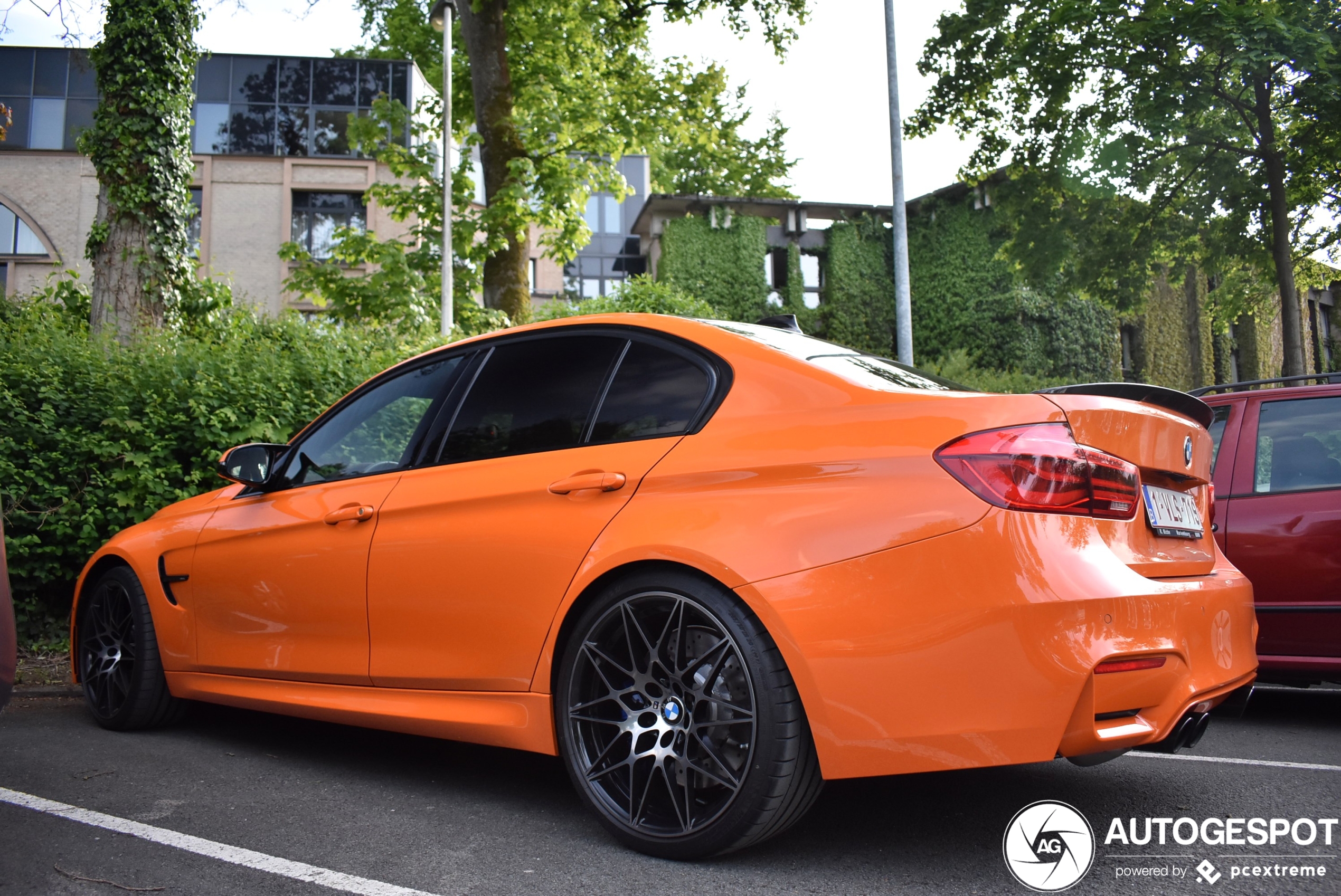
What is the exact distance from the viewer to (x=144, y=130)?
9.32 metres

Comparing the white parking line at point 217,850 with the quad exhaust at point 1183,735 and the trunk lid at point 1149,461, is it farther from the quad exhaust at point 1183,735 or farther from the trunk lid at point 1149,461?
the trunk lid at point 1149,461

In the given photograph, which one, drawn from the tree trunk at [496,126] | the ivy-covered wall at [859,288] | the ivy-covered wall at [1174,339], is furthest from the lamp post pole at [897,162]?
the ivy-covered wall at [1174,339]

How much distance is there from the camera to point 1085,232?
17828mm

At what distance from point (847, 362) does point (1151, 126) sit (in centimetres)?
1449

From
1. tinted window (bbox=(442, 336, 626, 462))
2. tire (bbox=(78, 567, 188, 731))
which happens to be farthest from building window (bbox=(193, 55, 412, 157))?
tinted window (bbox=(442, 336, 626, 462))

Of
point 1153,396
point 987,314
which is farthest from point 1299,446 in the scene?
point 987,314

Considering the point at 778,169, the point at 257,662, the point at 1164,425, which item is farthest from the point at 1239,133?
the point at 778,169

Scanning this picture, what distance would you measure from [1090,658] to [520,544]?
65.4 inches

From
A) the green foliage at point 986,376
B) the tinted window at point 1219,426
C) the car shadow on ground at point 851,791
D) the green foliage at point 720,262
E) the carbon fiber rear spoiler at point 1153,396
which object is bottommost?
the car shadow on ground at point 851,791

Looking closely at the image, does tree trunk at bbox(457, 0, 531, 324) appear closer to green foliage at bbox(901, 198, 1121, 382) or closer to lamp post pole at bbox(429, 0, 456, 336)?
lamp post pole at bbox(429, 0, 456, 336)

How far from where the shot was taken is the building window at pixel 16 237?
112ft

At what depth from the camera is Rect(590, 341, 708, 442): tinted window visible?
3.06m

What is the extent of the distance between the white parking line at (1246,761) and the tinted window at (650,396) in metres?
2.32

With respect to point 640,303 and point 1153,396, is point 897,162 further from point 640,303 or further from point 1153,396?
point 1153,396
